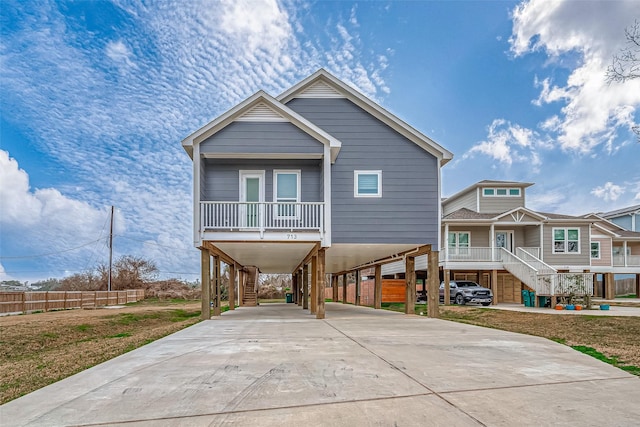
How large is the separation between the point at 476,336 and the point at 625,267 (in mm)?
24914

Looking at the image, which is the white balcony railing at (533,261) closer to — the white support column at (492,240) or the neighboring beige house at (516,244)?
the neighboring beige house at (516,244)

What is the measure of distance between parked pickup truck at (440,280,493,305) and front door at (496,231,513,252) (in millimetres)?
4566

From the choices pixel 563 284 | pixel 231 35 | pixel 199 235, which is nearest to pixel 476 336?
pixel 199 235

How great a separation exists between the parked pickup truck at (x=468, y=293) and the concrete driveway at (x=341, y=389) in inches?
606

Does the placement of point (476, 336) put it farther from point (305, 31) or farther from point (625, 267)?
point (625, 267)

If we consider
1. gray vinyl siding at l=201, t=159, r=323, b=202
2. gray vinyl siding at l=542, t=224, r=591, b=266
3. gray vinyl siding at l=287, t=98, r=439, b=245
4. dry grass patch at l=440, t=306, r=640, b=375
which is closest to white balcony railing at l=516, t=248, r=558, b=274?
gray vinyl siding at l=542, t=224, r=591, b=266

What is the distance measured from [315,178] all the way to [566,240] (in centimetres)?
1939

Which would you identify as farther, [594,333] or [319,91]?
[319,91]

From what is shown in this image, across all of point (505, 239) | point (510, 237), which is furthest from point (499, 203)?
point (505, 239)

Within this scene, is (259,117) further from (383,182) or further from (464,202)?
(464,202)

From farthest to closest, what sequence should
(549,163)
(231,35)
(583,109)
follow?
(549,163) → (583,109) → (231,35)

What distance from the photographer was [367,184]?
555 inches

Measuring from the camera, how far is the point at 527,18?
18.9 meters

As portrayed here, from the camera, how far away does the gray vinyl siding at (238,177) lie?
45.8ft
